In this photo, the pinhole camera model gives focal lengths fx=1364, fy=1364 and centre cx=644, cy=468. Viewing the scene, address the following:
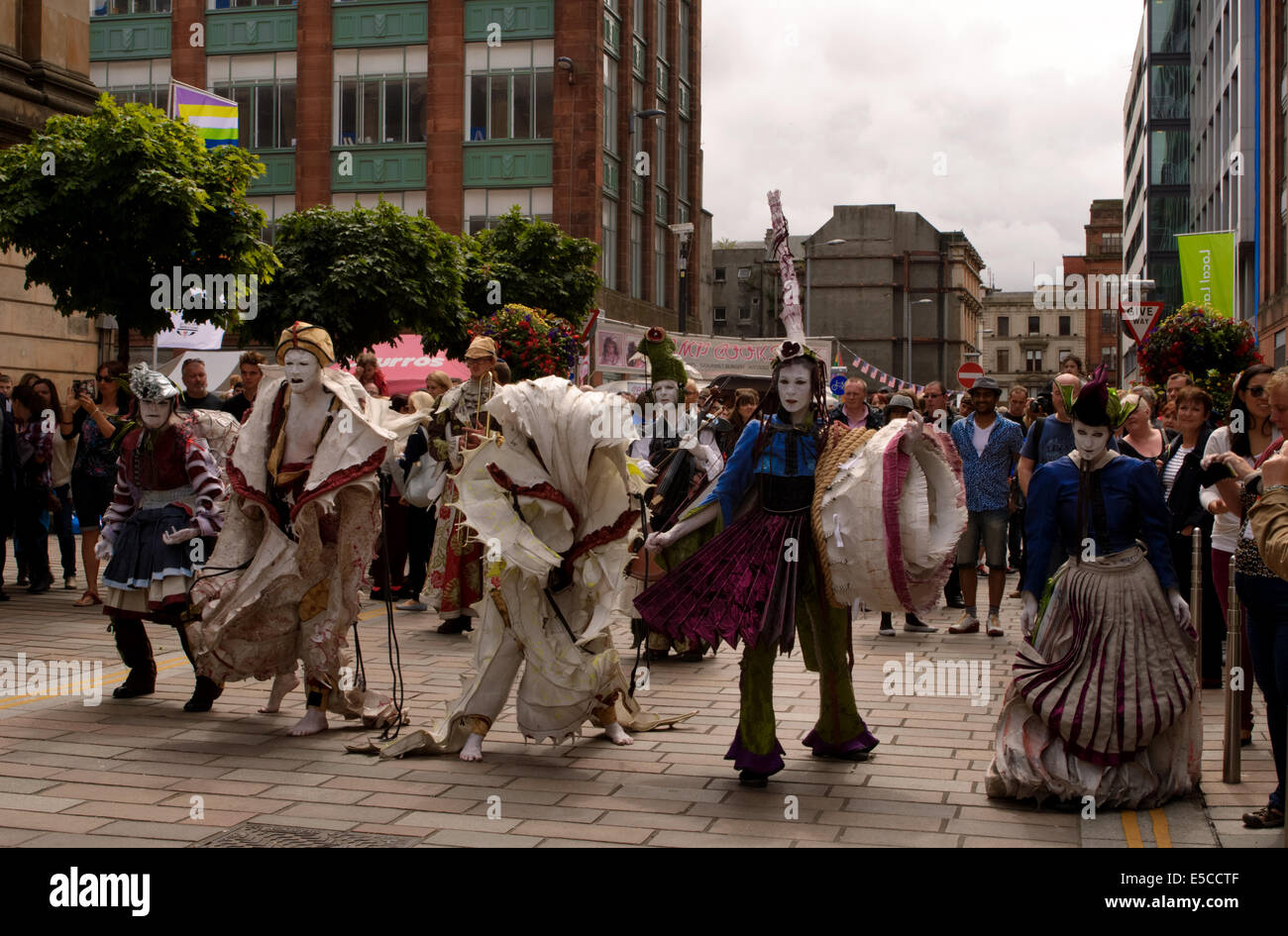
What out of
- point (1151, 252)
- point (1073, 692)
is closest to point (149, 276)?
point (1073, 692)

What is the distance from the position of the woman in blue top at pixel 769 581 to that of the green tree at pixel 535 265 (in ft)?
79.4

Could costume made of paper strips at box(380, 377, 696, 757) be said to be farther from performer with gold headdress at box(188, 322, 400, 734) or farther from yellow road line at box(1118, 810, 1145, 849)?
yellow road line at box(1118, 810, 1145, 849)

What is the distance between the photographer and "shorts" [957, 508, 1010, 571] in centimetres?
1148

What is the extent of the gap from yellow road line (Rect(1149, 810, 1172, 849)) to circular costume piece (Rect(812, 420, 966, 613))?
1.27 meters

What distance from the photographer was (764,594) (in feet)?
20.2

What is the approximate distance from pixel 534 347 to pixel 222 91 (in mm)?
36311

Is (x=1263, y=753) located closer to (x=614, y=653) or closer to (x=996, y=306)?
(x=614, y=653)

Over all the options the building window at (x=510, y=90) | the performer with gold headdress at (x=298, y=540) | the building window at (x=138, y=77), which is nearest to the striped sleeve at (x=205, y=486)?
the performer with gold headdress at (x=298, y=540)

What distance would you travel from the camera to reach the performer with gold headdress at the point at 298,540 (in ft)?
23.7

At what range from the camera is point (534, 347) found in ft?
26.2

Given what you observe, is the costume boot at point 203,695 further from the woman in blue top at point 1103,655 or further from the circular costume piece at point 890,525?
the woman in blue top at point 1103,655

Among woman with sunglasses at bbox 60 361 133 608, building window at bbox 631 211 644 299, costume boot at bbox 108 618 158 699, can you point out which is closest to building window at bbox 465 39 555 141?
building window at bbox 631 211 644 299

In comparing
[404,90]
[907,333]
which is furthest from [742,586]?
[907,333]

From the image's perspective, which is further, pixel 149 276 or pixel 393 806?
pixel 149 276
